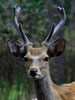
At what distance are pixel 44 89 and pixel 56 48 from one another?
2.96ft

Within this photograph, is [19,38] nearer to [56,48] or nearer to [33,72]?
[56,48]

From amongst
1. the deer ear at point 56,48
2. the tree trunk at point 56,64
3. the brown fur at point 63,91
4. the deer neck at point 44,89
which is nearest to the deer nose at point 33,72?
the deer neck at point 44,89

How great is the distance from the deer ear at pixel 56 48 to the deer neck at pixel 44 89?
0.56m

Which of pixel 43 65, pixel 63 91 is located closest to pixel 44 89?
pixel 43 65

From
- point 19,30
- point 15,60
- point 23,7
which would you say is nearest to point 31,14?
point 23,7

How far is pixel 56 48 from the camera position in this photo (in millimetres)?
8586

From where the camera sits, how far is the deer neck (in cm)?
804

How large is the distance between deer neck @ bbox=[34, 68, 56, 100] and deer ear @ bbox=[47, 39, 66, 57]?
56cm

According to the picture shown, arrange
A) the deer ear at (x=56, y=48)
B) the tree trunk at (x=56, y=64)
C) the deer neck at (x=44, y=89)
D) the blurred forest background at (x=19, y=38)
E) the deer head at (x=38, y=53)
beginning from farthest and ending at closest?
1. the tree trunk at (x=56, y=64)
2. the blurred forest background at (x=19, y=38)
3. the deer ear at (x=56, y=48)
4. the deer neck at (x=44, y=89)
5. the deer head at (x=38, y=53)

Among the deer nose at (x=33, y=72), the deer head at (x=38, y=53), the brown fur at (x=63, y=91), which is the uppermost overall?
the deer head at (x=38, y=53)

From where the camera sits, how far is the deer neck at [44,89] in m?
8.04

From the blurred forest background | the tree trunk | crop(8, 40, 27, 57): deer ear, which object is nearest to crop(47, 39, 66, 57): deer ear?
crop(8, 40, 27, 57): deer ear

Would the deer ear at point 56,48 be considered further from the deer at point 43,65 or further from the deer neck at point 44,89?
the deer neck at point 44,89

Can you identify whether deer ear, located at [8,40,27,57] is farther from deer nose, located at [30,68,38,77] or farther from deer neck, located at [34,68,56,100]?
deer nose, located at [30,68,38,77]
